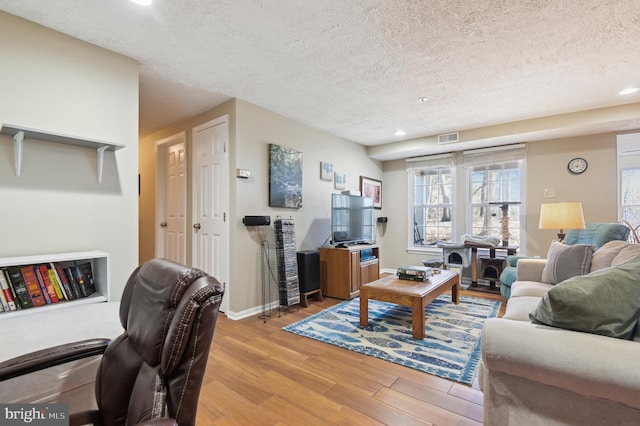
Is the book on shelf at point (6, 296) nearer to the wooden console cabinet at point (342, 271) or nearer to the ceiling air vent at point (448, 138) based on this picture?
the wooden console cabinet at point (342, 271)

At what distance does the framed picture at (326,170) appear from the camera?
4.37 metres

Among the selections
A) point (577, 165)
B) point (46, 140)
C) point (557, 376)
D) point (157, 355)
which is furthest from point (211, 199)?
point (577, 165)

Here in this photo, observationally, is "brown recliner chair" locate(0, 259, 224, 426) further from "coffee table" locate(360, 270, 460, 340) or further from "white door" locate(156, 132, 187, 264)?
"white door" locate(156, 132, 187, 264)

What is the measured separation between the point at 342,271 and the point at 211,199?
190 centimetres

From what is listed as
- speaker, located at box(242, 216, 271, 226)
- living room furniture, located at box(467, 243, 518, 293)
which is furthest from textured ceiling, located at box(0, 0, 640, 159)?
living room furniture, located at box(467, 243, 518, 293)

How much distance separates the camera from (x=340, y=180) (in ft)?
15.5

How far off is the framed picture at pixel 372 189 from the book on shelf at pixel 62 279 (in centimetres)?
418

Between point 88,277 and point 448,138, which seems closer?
point 88,277

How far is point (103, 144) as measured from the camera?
205 cm

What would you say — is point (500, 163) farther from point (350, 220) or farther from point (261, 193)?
point (261, 193)

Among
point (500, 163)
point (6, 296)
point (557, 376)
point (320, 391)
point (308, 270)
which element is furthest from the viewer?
point (500, 163)

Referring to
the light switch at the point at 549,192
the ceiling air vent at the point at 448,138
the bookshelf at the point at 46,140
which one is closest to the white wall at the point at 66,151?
the bookshelf at the point at 46,140

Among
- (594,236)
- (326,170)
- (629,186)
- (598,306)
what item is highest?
(326,170)

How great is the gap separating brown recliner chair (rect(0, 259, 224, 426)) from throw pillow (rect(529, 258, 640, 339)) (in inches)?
48.9
